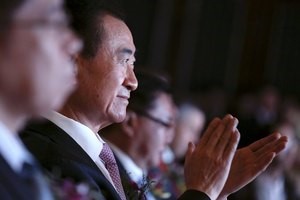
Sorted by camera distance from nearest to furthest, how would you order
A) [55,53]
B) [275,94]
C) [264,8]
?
[55,53], [275,94], [264,8]

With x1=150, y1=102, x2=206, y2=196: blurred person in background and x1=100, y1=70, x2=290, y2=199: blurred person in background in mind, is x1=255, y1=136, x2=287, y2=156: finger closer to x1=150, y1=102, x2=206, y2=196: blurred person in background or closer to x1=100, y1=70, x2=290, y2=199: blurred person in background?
x1=100, y1=70, x2=290, y2=199: blurred person in background

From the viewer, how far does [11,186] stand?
57.4 inches

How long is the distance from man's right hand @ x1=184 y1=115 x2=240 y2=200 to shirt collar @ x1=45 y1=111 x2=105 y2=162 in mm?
279

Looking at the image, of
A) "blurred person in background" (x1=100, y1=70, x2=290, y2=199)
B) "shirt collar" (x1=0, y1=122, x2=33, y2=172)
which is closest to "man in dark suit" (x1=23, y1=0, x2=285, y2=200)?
"shirt collar" (x1=0, y1=122, x2=33, y2=172)

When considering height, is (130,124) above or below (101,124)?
below

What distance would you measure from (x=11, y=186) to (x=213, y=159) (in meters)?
0.87

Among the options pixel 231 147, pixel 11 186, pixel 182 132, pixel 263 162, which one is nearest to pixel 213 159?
pixel 231 147

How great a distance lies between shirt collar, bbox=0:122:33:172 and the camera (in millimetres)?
1429

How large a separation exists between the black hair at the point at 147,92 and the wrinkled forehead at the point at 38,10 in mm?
2042

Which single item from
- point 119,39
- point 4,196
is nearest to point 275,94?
point 119,39

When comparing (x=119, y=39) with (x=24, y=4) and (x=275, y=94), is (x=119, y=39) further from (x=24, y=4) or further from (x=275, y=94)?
(x=275, y=94)

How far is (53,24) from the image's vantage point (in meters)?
1.43

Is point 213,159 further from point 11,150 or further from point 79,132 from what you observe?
point 11,150

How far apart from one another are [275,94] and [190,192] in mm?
6705
